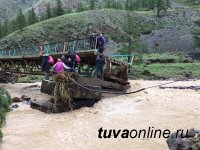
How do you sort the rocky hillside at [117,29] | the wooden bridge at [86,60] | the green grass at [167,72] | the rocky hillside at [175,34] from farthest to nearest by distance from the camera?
the rocky hillside at [117,29]
the rocky hillside at [175,34]
the green grass at [167,72]
the wooden bridge at [86,60]

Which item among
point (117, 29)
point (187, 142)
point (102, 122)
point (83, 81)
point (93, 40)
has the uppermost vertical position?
point (117, 29)

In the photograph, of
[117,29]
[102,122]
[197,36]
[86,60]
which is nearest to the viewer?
[102,122]

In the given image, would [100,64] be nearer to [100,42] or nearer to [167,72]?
[100,42]

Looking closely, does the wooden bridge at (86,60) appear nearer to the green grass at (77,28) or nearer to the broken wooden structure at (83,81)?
the broken wooden structure at (83,81)

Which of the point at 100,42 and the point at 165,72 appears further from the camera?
the point at 165,72

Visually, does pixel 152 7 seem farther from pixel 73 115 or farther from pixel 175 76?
pixel 73 115

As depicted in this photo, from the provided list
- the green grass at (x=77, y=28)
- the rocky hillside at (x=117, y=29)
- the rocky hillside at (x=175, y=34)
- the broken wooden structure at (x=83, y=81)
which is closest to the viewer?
the broken wooden structure at (x=83, y=81)

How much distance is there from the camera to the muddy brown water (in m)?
15.7

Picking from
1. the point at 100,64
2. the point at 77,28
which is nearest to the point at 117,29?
the point at 77,28

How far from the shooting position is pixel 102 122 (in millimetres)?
19625

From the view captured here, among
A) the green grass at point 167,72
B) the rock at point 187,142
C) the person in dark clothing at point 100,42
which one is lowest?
the green grass at point 167,72

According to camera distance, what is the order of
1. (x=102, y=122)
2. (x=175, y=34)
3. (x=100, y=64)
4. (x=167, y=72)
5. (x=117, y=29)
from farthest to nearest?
(x=117, y=29)
(x=175, y=34)
(x=167, y=72)
(x=100, y=64)
(x=102, y=122)

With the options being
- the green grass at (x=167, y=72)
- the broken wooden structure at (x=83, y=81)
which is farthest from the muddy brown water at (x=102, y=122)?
the green grass at (x=167, y=72)

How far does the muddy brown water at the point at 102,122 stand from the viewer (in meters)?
15.7
